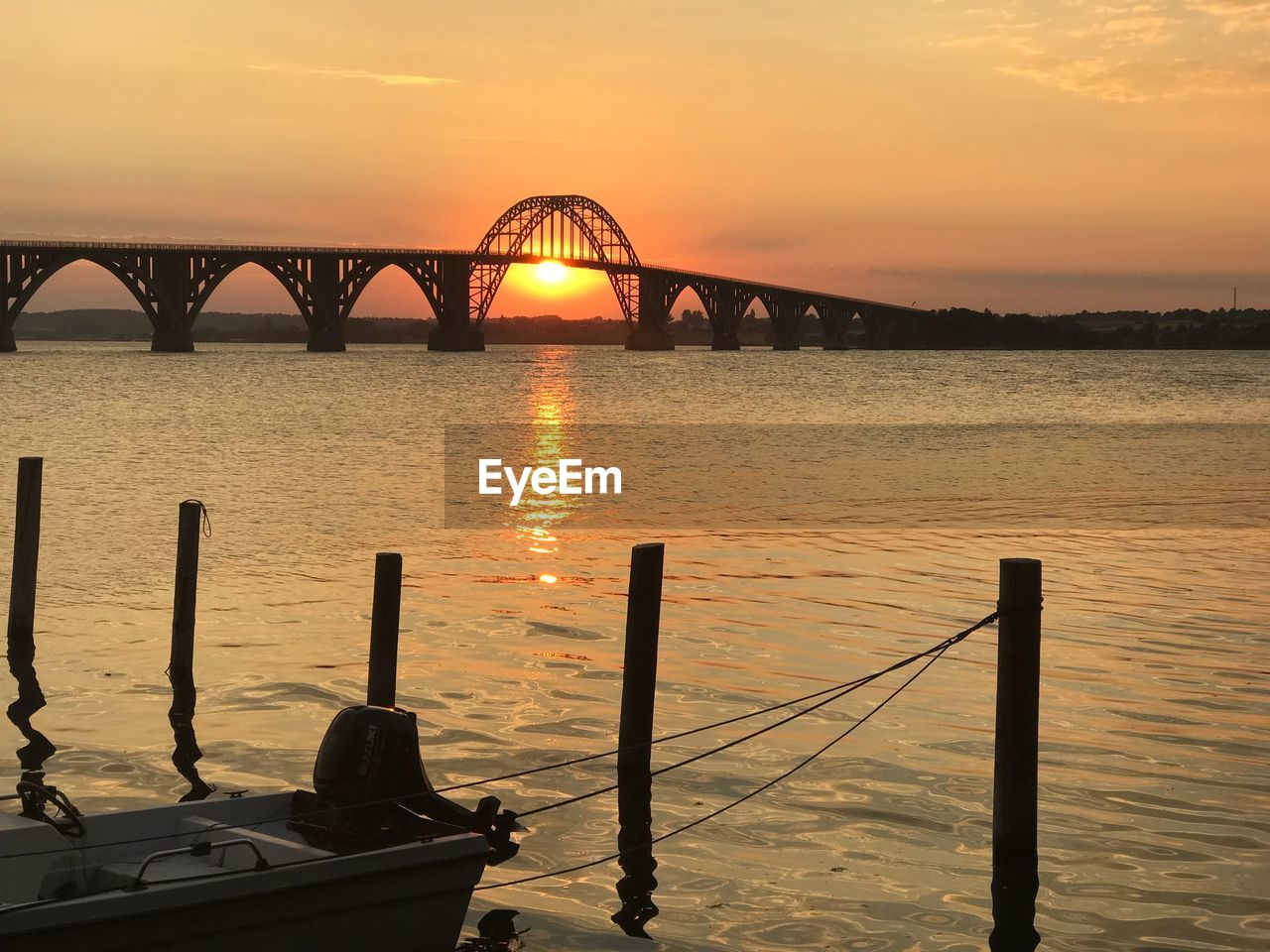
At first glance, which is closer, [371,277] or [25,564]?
[25,564]

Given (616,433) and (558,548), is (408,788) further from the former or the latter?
(616,433)

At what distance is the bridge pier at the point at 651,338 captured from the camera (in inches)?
7372

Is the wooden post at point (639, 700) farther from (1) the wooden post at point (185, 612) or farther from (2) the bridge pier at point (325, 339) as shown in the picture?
(2) the bridge pier at point (325, 339)

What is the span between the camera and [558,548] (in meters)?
24.7

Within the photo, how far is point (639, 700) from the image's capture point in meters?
11.0

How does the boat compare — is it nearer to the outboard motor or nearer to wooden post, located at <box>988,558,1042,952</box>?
the outboard motor

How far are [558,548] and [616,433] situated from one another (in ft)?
113

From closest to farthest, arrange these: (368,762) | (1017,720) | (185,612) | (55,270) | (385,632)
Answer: (368,762) → (1017,720) → (385,632) → (185,612) → (55,270)

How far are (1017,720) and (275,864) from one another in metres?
4.33

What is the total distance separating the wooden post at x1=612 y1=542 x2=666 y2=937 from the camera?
1040 centimetres

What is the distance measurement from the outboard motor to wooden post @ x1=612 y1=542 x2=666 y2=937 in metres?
1.71

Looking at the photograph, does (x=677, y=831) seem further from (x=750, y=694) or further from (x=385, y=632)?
(x=750, y=694)
